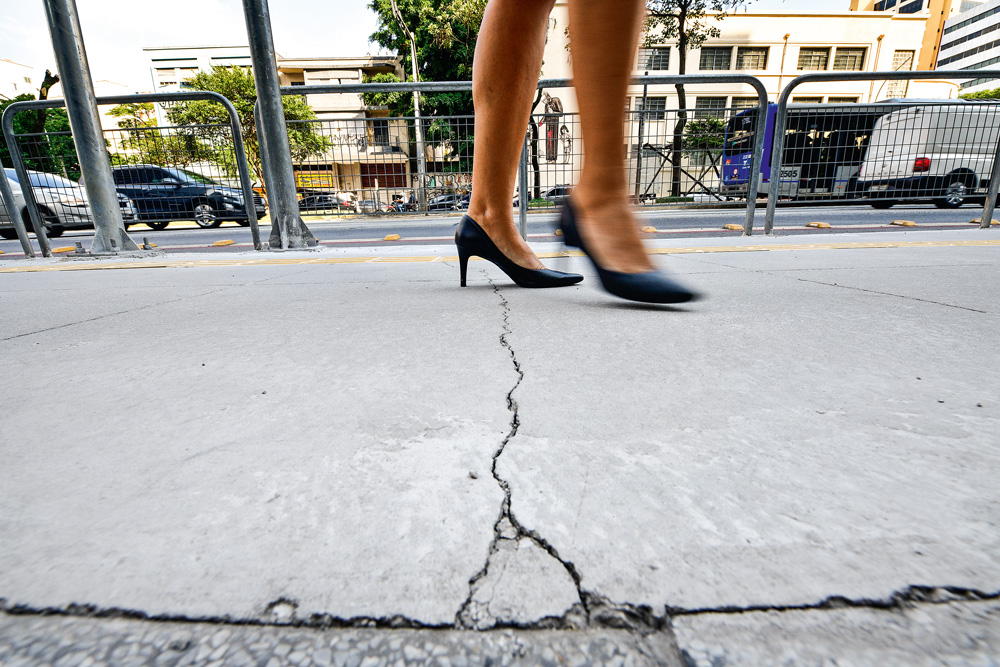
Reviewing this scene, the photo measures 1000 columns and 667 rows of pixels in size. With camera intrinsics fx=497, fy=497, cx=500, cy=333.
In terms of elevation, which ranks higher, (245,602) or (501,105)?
→ (501,105)

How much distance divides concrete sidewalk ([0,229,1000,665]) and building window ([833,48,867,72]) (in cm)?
3150

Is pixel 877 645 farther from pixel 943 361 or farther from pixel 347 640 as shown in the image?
pixel 943 361

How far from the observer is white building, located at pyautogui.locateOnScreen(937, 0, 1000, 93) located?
200 feet

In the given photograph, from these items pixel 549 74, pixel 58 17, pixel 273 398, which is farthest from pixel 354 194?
pixel 549 74

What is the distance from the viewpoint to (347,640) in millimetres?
319

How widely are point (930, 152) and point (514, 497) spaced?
6.05 m

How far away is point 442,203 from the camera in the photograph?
445 centimetres

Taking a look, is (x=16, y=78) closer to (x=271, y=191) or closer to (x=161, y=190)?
(x=161, y=190)

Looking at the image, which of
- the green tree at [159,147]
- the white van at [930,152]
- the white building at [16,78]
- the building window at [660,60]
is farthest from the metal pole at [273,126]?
the white building at [16,78]

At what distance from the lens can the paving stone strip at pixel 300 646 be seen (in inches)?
11.9

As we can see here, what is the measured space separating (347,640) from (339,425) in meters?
0.32

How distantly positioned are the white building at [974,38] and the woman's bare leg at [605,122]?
85.2m

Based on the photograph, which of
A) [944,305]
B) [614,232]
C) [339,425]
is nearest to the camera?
[339,425]

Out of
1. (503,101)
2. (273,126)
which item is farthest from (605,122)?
(273,126)
